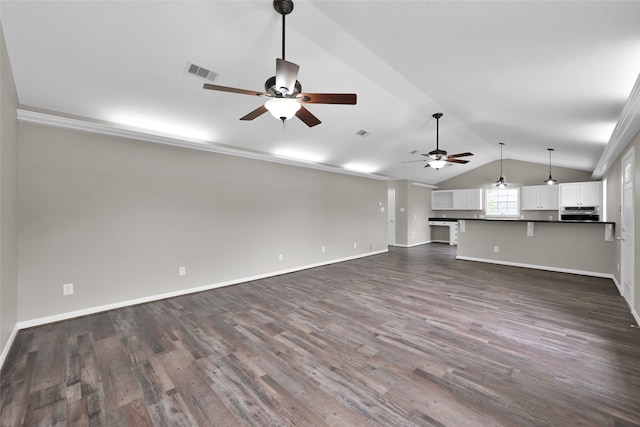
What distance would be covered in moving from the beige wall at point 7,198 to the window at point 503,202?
11439 mm

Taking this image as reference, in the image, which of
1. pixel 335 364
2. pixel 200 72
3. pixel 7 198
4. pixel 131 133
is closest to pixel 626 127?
pixel 335 364

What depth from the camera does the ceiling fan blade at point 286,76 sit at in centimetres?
192

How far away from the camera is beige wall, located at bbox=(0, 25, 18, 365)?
91.5 inches

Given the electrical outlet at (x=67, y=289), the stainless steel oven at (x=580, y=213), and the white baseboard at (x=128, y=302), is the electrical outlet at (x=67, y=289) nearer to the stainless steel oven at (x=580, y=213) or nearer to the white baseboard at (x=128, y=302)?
the white baseboard at (x=128, y=302)

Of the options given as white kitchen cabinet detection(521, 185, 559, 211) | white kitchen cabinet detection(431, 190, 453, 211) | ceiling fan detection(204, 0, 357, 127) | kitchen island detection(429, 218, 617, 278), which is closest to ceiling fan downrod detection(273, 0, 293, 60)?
ceiling fan detection(204, 0, 357, 127)

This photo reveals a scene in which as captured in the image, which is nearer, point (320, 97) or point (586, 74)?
point (320, 97)

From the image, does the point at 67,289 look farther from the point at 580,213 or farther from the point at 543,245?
the point at 580,213

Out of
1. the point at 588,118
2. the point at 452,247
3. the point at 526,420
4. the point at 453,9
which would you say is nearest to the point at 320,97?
the point at 453,9

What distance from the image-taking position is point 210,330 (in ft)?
9.90

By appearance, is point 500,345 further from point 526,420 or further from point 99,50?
point 99,50

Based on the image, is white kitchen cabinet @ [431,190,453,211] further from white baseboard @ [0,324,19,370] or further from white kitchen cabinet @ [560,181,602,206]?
white baseboard @ [0,324,19,370]

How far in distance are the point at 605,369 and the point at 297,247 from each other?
15.8 feet

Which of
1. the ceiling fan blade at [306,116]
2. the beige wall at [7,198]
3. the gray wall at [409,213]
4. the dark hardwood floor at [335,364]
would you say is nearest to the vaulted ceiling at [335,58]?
the beige wall at [7,198]

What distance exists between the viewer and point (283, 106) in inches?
88.1
